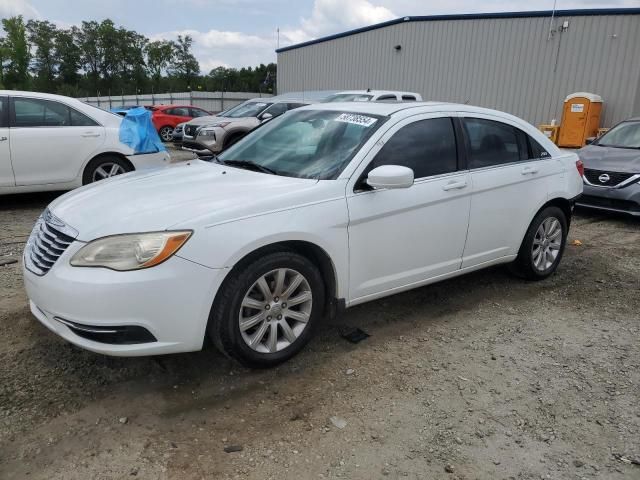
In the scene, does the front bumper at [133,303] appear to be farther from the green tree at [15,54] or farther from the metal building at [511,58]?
the green tree at [15,54]

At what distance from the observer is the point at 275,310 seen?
312cm

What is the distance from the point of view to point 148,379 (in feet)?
10.2

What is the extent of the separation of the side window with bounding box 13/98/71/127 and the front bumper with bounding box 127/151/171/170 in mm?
949

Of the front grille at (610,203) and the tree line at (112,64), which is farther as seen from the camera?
the tree line at (112,64)

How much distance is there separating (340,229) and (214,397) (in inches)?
48.4

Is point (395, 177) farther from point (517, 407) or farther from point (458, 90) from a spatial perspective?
point (458, 90)

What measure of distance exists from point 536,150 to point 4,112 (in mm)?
6253

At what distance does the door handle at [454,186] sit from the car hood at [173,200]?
1.08 metres

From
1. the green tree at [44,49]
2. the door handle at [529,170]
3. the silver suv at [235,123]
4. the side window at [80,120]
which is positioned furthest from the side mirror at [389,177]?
the green tree at [44,49]

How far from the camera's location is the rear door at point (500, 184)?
13.5 ft

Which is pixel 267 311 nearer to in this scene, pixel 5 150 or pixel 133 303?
pixel 133 303

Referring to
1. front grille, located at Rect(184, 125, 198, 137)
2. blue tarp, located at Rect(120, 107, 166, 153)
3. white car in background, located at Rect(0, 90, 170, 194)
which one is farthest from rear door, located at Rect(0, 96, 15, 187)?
front grille, located at Rect(184, 125, 198, 137)

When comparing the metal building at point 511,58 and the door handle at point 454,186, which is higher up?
the metal building at point 511,58

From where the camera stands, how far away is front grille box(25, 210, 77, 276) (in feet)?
9.39
